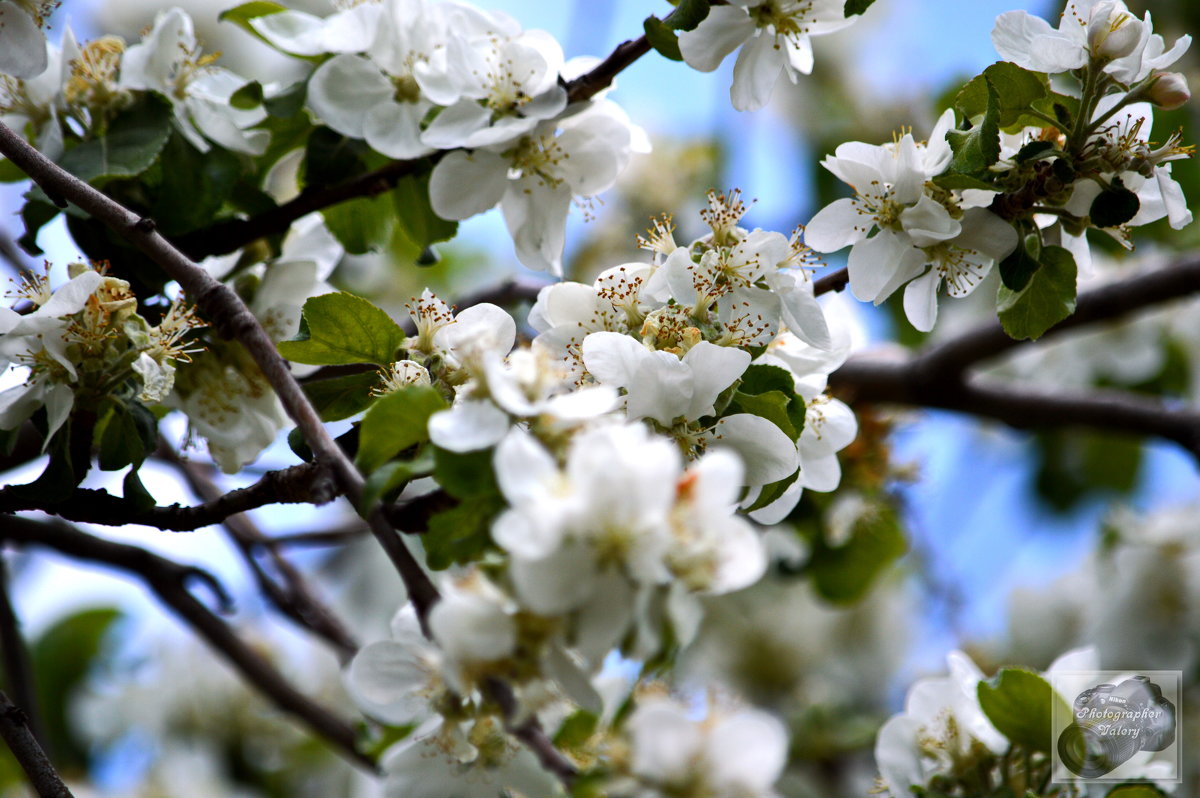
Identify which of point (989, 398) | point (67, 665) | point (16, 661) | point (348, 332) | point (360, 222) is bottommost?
point (67, 665)

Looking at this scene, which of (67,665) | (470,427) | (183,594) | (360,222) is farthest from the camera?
(67,665)

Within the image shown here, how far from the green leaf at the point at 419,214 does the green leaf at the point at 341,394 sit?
0.33 meters

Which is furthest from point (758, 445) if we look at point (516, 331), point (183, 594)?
point (183, 594)

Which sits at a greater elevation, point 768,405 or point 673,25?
point 673,25

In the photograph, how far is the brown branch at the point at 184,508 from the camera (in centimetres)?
86

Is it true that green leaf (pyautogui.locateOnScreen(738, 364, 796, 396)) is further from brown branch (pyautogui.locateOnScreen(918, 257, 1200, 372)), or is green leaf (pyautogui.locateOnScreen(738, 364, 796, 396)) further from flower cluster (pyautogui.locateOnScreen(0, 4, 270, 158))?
brown branch (pyautogui.locateOnScreen(918, 257, 1200, 372))

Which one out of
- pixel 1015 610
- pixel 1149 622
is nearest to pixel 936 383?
pixel 1149 622

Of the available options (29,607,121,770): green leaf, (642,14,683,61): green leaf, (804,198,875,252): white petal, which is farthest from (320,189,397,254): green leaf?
(29,607,121,770): green leaf

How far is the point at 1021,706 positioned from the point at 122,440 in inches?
36.5

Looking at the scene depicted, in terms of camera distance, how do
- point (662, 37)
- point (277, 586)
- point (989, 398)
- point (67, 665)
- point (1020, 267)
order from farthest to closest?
point (67, 665)
point (989, 398)
point (277, 586)
point (662, 37)
point (1020, 267)

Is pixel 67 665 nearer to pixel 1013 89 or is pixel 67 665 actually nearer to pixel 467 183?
pixel 467 183

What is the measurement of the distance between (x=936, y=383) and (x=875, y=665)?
4.04ft

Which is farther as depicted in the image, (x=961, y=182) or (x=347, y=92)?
(x=347, y=92)

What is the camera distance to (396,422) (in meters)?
0.83
